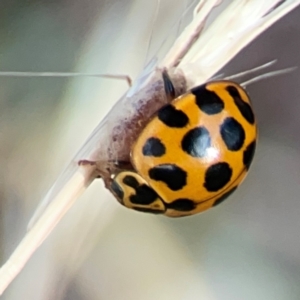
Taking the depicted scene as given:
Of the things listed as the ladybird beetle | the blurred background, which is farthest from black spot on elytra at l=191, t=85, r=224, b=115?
the blurred background

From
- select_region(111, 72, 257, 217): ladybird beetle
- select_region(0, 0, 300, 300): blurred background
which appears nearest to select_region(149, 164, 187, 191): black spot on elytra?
select_region(111, 72, 257, 217): ladybird beetle

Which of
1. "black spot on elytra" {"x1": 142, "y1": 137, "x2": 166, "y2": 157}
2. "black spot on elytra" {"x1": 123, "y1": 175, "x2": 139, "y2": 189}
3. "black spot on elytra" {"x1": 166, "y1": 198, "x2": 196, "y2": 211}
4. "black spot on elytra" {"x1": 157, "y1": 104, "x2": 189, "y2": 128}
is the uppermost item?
"black spot on elytra" {"x1": 157, "y1": 104, "x2": 189, "y2": 128}

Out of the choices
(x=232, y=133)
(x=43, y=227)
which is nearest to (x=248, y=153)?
(x=232, y=133)

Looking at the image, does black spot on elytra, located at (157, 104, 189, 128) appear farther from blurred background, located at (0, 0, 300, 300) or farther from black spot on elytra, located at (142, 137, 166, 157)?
blurred background, located at (0, 0, 300, 300)

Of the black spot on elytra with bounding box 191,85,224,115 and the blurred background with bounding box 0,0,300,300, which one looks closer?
the black spot on elytra with bounding box 191,85,224,115

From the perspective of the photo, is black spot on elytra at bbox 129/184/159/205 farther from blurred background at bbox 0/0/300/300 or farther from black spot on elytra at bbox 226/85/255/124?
blurred background at bbox 0/0/300/300

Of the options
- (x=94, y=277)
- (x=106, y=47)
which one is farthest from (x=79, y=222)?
(x=106, y=47)

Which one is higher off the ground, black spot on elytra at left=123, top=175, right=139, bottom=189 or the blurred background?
black spot on elytra at left=123, top=175, right=139, bottom=189
